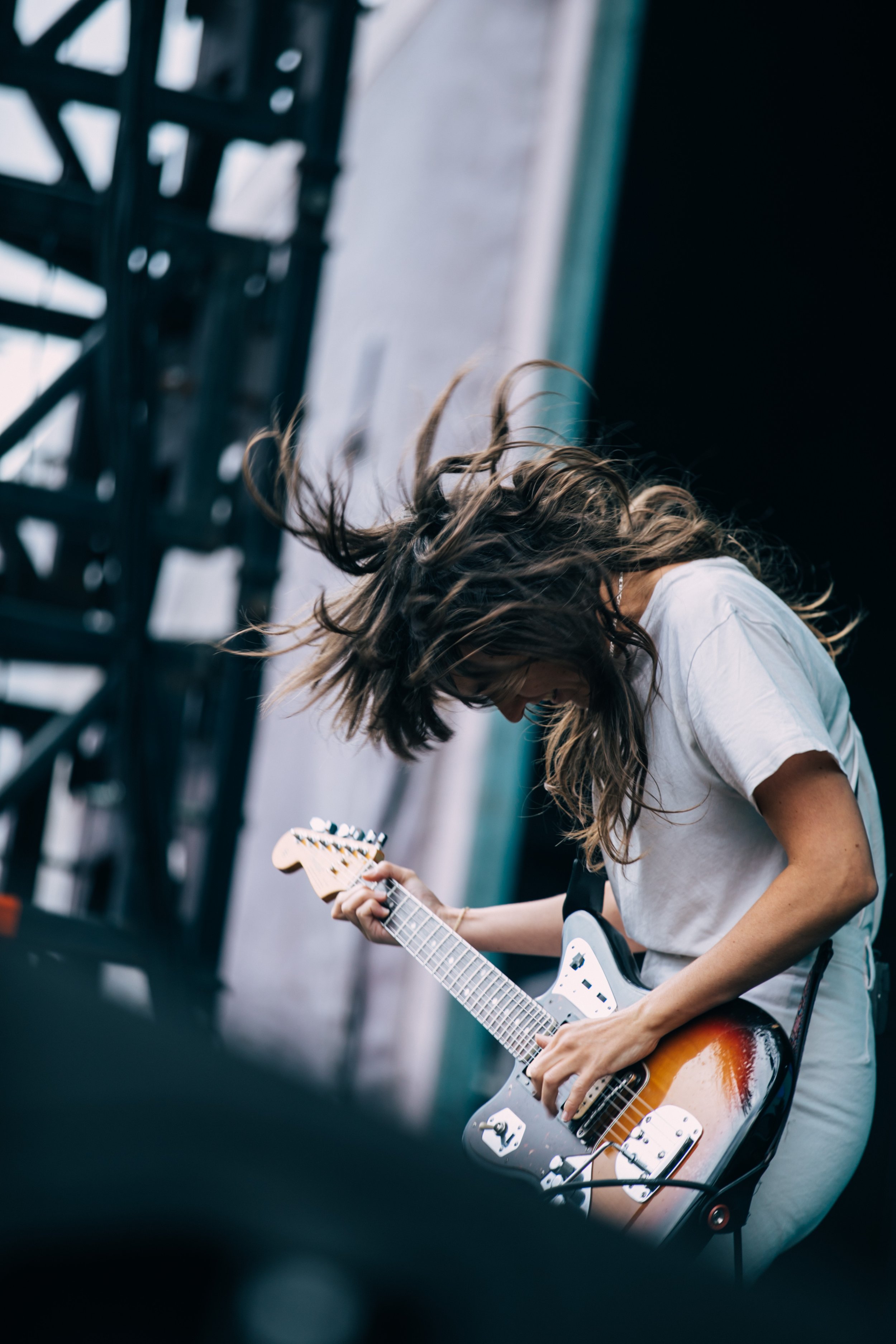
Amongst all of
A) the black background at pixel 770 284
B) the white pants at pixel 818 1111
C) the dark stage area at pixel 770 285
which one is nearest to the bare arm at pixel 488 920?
the white pants at pixel 818 1111

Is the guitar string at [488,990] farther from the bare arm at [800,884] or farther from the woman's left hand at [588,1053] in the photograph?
the bare arm at [800,884]

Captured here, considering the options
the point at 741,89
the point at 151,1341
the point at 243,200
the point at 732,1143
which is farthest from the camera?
the point at 243,200

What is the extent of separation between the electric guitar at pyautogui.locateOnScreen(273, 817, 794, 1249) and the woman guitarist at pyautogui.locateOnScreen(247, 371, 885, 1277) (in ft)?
0.15

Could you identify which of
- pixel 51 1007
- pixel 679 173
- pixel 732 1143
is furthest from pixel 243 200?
pixel 51 1007

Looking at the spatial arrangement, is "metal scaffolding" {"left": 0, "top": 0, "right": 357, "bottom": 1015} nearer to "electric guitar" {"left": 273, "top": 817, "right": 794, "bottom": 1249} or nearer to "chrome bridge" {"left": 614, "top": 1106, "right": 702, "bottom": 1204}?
"electric guitar" {"left": 273, "top": 817, "right": 794, "bottom": 1249}

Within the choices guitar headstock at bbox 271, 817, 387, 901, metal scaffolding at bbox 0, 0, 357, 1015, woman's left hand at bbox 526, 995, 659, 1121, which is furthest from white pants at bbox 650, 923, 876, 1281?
metal scaffolding at bbox 0, 0, 357, 1015

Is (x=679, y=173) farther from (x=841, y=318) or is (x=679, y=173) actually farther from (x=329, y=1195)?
(x=329, y=1195)

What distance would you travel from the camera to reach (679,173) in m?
3.41

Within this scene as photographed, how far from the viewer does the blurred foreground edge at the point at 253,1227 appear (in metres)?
0.23

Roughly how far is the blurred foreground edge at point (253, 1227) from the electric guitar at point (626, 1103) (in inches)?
38.6

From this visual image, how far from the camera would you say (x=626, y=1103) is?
52.5 inches

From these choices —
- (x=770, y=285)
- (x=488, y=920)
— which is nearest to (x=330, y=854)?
(x=488, y=920)

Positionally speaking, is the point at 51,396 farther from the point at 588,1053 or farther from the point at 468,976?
the point at 588,1053

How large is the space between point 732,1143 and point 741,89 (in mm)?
3072
